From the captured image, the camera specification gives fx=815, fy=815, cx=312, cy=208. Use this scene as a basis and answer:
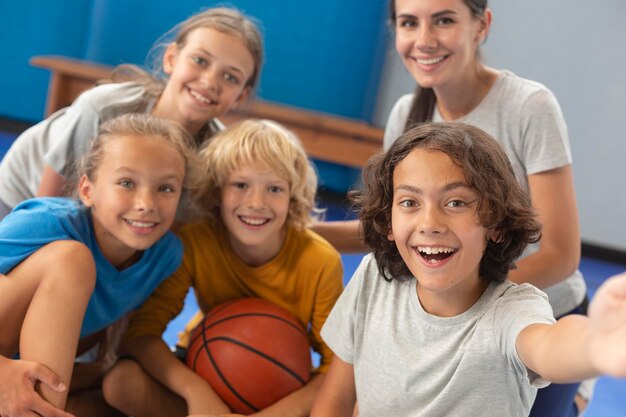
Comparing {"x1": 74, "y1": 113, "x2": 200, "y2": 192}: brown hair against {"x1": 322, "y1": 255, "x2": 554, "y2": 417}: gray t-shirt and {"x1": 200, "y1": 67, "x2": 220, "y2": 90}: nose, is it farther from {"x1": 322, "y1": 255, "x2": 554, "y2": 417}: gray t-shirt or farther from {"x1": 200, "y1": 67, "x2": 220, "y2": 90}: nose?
{"x1": 322, "y1": 255, "x2": 554, "y2": 417}: gray t-shirt

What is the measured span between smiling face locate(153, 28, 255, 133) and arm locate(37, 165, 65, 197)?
1.22 feet

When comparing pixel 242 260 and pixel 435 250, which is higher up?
pixel 435 250

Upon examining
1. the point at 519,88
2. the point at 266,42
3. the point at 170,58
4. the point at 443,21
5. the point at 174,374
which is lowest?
the point at 174,374

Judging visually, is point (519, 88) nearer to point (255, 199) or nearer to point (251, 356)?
point (255, 199)

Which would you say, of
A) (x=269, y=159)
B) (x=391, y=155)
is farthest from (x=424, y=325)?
(x=269, y=159)

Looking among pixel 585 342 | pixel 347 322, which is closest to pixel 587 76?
pixel 347 322

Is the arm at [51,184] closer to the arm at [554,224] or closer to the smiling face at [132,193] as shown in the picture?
the smiling face at [132,193]

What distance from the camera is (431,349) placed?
1760 mm

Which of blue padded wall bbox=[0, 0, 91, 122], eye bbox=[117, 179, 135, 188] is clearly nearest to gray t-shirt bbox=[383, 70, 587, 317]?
eye bbox=[117, 179, 135, 188]

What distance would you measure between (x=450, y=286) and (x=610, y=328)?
52cm

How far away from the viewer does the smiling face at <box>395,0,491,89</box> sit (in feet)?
7.51

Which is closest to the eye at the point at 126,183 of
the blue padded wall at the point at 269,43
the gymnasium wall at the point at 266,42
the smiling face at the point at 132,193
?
the smiling face at the point at 132,193

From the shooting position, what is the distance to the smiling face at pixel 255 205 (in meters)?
2.29

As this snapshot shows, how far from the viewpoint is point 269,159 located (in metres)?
2.34
